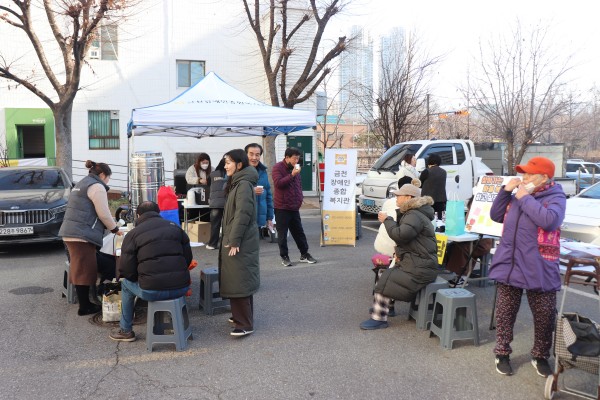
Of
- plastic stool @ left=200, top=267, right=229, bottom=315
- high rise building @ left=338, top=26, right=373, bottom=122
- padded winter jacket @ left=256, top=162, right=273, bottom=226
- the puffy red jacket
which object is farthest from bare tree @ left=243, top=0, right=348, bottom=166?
plastic stool @ left=200, top=267, right=229, bottom=315

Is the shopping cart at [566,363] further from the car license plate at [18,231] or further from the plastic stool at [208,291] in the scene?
the car license plate at [18,231]

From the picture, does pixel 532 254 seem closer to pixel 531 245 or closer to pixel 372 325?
pixel 531 245

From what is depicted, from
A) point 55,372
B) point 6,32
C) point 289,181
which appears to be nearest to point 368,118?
point 6,32

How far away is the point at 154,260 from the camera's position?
14.7 ft

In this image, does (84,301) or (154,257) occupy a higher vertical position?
(154,257)

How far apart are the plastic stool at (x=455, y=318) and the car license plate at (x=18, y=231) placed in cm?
706

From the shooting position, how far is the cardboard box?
9734mm

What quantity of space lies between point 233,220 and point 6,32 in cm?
1768

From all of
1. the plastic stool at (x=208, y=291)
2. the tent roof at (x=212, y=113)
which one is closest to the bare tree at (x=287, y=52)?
the tent roof at (x=212, y=113)

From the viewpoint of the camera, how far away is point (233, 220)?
4789 mm

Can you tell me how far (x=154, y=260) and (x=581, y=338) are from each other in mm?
3420

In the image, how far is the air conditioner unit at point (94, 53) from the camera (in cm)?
1859

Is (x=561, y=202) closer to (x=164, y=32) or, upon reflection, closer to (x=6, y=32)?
(x=164, y=32)

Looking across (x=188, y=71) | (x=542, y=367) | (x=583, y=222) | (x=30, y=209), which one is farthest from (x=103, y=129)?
(x=542, y=367)
